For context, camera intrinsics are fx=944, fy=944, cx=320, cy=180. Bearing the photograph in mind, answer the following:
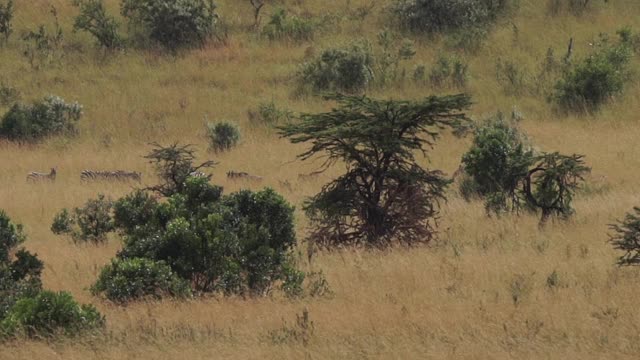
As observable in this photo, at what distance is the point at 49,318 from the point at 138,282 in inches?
72.9

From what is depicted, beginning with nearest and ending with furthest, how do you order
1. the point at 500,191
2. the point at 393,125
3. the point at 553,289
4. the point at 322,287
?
the point at 553,289
the point at 322,287
the point at 393,125
the point at 500,191

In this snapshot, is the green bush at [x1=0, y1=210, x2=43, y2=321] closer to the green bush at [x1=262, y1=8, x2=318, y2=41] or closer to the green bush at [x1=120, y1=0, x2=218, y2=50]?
the green bush at [x1=120, y1=0, x2=218, y2=50]

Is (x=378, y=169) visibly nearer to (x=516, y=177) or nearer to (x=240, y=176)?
(x=516, y=177)

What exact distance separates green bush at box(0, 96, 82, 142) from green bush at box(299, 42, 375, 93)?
8871 millimetres

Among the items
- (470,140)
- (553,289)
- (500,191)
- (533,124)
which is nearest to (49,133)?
(470,140)

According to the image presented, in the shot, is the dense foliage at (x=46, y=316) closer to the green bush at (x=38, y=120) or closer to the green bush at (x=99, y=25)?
the green bush at (x=38, y=120)

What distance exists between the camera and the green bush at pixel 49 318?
9.78 metres

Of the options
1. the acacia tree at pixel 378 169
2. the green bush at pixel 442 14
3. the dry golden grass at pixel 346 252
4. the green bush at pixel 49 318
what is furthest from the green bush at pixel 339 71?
the green bush at pixel 49 318

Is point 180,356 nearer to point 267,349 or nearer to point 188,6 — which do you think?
point 267,349

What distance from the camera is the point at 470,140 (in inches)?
1187

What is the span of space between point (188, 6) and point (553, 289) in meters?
31.2

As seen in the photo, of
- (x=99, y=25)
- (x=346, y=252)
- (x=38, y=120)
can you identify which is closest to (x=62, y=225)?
(x=346, y=252)

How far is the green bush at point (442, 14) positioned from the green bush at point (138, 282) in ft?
99.3

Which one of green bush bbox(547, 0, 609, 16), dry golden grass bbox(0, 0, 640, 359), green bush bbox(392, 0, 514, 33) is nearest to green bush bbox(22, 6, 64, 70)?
dry golden grass bbox(0, 0, 640, 359)
